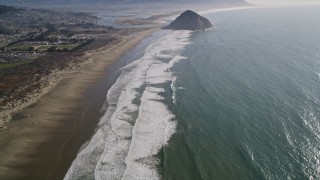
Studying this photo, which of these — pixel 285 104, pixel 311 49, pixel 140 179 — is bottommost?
pixel 140 179

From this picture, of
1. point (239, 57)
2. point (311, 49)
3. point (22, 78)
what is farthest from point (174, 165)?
point (311, 49)

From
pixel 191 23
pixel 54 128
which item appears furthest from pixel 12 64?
pixel 191 23

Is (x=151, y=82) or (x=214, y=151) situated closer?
(x=214, y=151)

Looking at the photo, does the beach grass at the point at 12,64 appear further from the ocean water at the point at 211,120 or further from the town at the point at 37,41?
the ocean water at the point at 211,120

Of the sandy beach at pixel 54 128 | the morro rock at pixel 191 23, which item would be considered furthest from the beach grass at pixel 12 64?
the morro rock at pixel 191 23

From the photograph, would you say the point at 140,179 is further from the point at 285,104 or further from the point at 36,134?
the point at 285,104

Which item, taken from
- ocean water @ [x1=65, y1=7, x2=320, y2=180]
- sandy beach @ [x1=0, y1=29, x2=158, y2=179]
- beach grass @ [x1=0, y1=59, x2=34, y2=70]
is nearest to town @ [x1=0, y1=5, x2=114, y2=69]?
beach grass @ [x1=0, y1=59, x2=34, y2=70]

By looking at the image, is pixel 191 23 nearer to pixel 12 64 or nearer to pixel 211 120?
pixel 12 64
